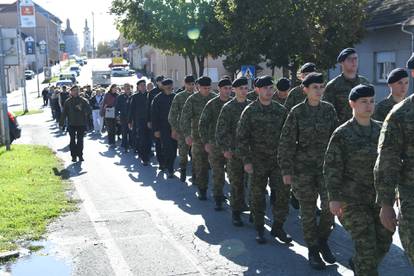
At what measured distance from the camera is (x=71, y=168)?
14.0 meters

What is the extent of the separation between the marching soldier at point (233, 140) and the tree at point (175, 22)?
21862 millimetres

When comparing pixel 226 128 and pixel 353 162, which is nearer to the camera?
pixel 353 162

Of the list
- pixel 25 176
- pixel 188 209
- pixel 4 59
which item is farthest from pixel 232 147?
pixel 4 59

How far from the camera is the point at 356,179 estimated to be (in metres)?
5.21

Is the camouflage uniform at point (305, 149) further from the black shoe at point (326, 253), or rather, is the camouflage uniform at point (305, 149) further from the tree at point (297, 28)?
the tree at point (297, 28)

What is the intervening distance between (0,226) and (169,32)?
78.9ft

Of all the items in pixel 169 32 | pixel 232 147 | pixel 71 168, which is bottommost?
pixel 71 168

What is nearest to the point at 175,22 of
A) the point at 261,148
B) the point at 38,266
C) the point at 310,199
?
the point at 261,148

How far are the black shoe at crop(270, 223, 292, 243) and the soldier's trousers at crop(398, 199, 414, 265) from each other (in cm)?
305

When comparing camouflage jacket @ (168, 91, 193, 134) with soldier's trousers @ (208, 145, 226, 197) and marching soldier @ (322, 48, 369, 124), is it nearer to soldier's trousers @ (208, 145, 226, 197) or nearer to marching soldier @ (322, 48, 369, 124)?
soldier's trousers @ (208, 145, 226, 197)

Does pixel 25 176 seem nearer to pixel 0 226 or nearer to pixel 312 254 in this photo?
pixel 0 226

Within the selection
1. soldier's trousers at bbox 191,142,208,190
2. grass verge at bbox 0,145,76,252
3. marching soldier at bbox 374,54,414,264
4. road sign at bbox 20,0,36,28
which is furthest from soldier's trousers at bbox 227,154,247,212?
road sign at bbox 20,0,36,28

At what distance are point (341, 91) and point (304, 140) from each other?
5.13ft

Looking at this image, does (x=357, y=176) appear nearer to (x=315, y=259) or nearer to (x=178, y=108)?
(x=315, y=259)
